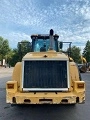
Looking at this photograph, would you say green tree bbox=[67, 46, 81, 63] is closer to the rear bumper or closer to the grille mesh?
the grille mesh

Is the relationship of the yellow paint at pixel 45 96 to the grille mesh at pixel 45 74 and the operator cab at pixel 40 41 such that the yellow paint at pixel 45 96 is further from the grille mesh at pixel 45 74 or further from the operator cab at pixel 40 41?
the operator cab at pixel 40 41

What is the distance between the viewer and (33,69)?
8.99 metres

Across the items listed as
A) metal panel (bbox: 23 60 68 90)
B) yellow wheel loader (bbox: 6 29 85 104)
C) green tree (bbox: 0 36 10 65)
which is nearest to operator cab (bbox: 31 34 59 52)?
yellow wheel loader (bbox: 6 29 85 104)

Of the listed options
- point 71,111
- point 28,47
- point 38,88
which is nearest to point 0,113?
point 38,88

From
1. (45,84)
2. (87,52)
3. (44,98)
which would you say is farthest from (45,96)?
(87,52)

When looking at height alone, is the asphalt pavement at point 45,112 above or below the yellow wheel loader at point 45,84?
below

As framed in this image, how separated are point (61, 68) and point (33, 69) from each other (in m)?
0.86

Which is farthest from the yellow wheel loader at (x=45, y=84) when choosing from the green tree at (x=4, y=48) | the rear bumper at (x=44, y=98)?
the green tree at (x=4, y=48)

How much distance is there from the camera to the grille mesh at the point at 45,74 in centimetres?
884

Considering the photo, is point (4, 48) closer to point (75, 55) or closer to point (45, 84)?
point (75, 55)

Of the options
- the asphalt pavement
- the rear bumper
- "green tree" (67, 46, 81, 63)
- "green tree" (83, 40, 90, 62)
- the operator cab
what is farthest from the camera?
"green tree" (83, 40, 90, 62)

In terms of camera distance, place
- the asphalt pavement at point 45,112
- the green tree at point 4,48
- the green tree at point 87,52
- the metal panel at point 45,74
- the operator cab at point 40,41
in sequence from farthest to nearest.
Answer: the green tree at point 4,48
the green tree at point 87,52
the operator cab at point 40,41
the asphalt pavement at point 45,112
the metal panel at point 45,74

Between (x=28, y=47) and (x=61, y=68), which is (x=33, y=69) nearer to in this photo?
(x=61, y=68)

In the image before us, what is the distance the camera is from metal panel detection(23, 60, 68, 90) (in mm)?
8836
